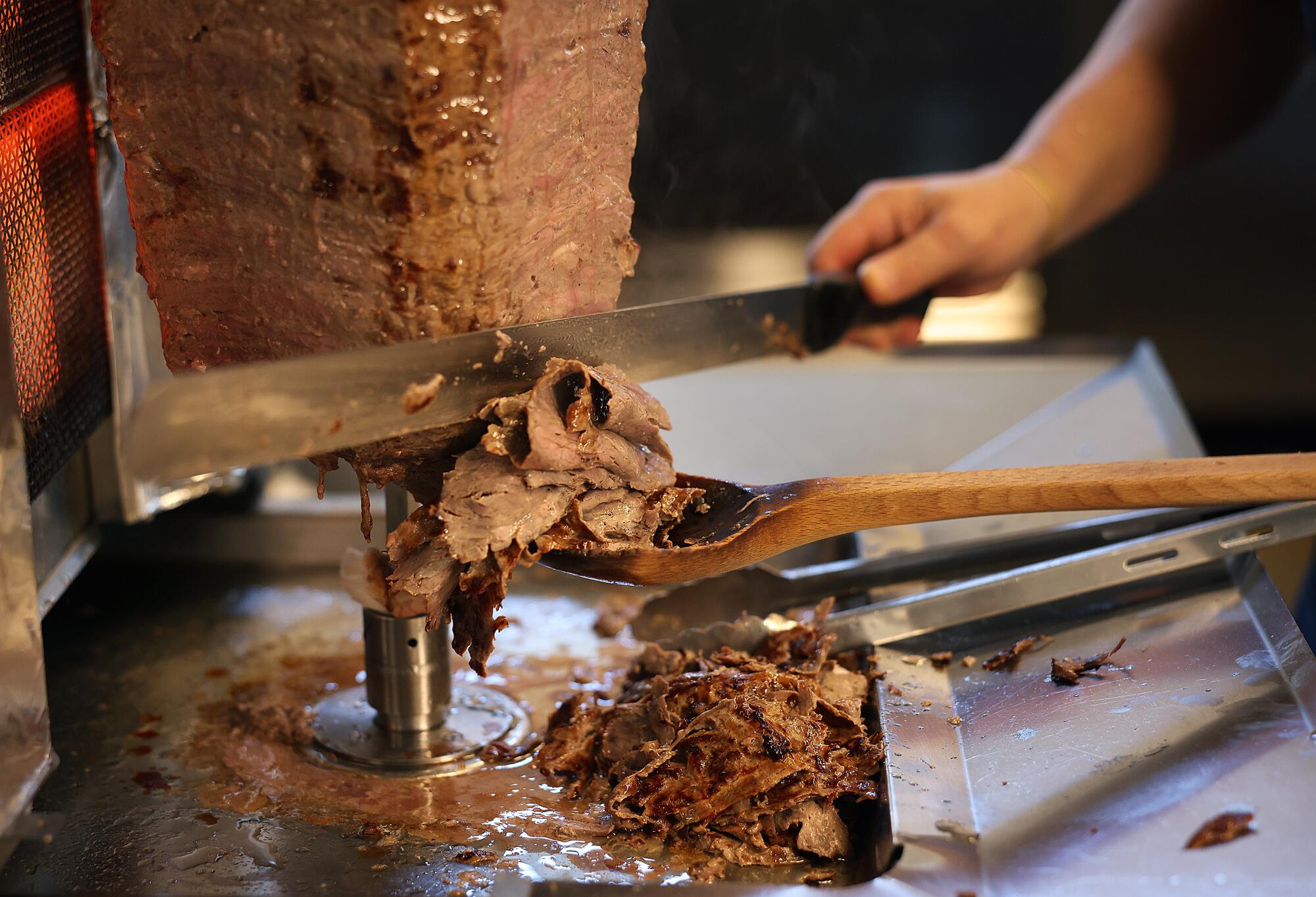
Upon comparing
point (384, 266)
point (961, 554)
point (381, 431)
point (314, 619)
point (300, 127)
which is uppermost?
point (300, 127)

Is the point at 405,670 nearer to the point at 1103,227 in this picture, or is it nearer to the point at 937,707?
the point at 937,707

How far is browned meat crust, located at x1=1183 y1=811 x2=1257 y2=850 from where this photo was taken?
974 millimetres

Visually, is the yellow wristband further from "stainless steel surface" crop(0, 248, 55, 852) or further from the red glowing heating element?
"stainless steel surface" crop(0, 248, 55, 852)

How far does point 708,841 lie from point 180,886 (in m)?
0.49

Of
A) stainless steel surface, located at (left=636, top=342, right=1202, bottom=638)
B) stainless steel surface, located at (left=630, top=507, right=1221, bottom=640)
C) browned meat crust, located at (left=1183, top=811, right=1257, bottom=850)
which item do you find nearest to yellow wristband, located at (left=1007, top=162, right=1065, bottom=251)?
stainless steel surface, located at (left=636, top=342, right=1202, bottom=638)

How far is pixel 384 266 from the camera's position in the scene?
1007mm

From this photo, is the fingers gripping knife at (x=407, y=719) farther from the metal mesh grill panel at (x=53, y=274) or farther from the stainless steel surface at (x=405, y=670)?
the metal mesh grill panel at (x=53, y=274)

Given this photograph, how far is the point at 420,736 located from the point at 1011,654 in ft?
2.34

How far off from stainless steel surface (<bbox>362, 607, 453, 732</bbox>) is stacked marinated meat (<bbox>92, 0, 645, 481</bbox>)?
223 mm

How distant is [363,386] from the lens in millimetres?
954

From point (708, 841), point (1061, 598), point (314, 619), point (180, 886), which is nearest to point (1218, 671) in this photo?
point (1061, 598)

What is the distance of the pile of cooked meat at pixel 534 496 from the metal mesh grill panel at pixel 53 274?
45 cm

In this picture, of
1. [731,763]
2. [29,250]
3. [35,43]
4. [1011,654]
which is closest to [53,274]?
[29,250]

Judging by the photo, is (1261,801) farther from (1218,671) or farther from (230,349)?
(230,349)
